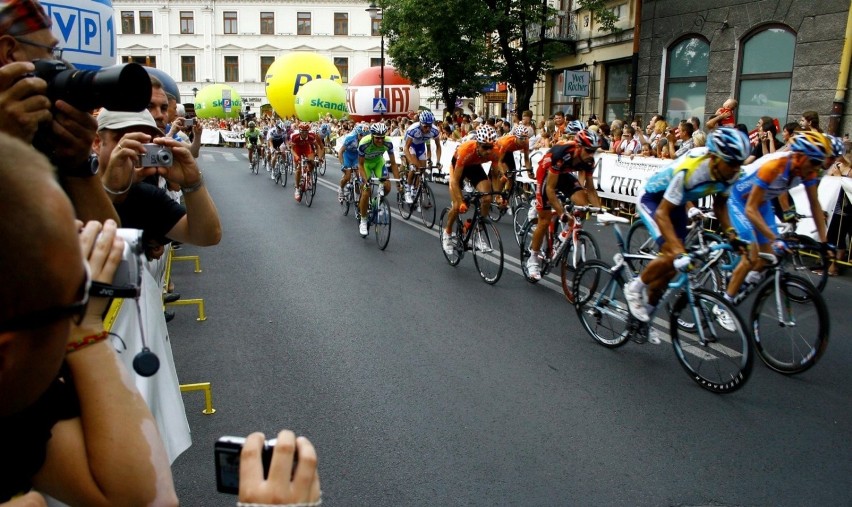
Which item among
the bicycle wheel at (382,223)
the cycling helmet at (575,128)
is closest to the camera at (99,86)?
the cycling helmet at (575,128)

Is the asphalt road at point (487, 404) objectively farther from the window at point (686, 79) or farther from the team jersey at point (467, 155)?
the window at point (686, 79)

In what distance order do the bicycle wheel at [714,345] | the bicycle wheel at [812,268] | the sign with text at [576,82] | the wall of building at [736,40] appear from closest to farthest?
1. the bicycle wheel at [714,345]
2. the bicycle wheel at [812,268]
3. the wall of building at [736,40]
4. the sign with text at [576,82]

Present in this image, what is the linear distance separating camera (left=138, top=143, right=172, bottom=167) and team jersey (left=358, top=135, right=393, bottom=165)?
9.25 meters

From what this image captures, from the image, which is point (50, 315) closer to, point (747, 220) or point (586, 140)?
point (747, 220)

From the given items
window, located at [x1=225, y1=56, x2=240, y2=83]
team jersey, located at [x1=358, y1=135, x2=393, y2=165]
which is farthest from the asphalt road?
window, located at [x1=225, y1=56, x2=240, y2=83]

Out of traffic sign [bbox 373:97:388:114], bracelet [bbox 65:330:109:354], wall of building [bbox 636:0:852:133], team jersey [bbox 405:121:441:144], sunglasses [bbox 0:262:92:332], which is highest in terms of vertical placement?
wall of building [bbox 636:0:852:133]

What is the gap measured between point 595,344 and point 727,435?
1.93 m

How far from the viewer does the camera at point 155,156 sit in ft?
8.86

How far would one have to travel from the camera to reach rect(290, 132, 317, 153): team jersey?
17.1m

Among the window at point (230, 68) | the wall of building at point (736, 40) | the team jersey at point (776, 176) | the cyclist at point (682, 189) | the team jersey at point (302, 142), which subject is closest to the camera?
the cyclist at point (682, 189)

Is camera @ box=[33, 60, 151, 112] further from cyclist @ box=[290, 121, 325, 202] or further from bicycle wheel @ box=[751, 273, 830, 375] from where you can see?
cyclist @ box=[290, 121, 325, 202]

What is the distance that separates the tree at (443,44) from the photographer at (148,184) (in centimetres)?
2064

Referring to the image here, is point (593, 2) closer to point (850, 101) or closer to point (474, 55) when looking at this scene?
point (474, 55)

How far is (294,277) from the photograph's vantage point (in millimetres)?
8922
